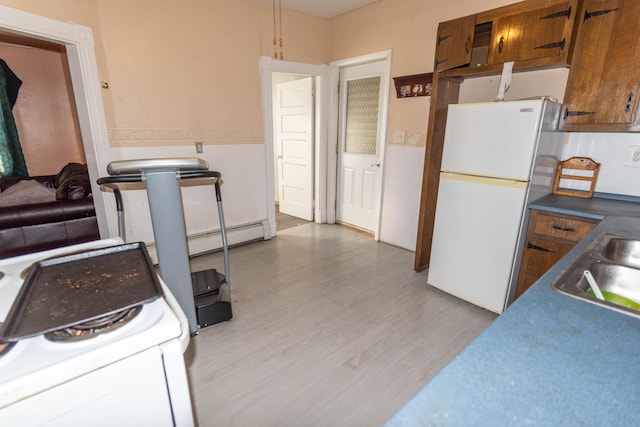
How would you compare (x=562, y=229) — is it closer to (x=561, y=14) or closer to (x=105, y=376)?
(x=561, y=14)

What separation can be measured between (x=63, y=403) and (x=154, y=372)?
164 millimetres

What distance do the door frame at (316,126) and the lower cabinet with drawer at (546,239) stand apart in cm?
268

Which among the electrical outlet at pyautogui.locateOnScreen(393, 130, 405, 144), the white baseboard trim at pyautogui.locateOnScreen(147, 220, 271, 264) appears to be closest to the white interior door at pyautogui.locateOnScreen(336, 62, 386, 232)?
the electrical outlet at pyautogui.locateOnScreen(393, 130, 405, 144)

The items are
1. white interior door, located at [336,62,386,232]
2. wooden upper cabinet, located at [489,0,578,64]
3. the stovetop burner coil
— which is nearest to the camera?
the stovetop burner coil

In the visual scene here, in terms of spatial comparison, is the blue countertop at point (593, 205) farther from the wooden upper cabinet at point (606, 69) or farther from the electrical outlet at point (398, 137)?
the electrical outlet at point (398, 137)

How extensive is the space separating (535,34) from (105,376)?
2800mm

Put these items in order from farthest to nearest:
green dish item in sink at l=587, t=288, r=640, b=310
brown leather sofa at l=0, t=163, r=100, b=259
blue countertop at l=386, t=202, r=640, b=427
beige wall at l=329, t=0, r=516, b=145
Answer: beige wall at l=329, t=0, r=516, b=145 < brown leather sofa at l=0, t=163, r=100, b=259 < green dish item in sink at l=587, t=288, r=640, b=310 < blue countertop at l=386, t=202, r=640, b=427

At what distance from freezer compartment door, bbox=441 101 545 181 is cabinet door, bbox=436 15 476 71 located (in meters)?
0.43

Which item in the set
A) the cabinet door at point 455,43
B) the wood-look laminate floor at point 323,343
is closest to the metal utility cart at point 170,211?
the wood-look laminate floor at point 323,343

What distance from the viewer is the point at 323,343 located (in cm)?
200

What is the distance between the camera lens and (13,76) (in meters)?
4.28

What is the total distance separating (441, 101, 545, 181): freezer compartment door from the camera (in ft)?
6.35

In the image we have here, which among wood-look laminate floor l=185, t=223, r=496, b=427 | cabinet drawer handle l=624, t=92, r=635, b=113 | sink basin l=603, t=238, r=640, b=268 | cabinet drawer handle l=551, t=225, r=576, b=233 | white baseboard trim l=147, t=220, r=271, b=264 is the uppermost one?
cabinet drawer handle l=624, t=92, r=635, b=113

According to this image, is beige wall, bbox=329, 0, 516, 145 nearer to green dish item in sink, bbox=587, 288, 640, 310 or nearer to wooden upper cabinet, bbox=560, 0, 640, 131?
wooden upper cabinet, bbox=560, 0, 640, 131
